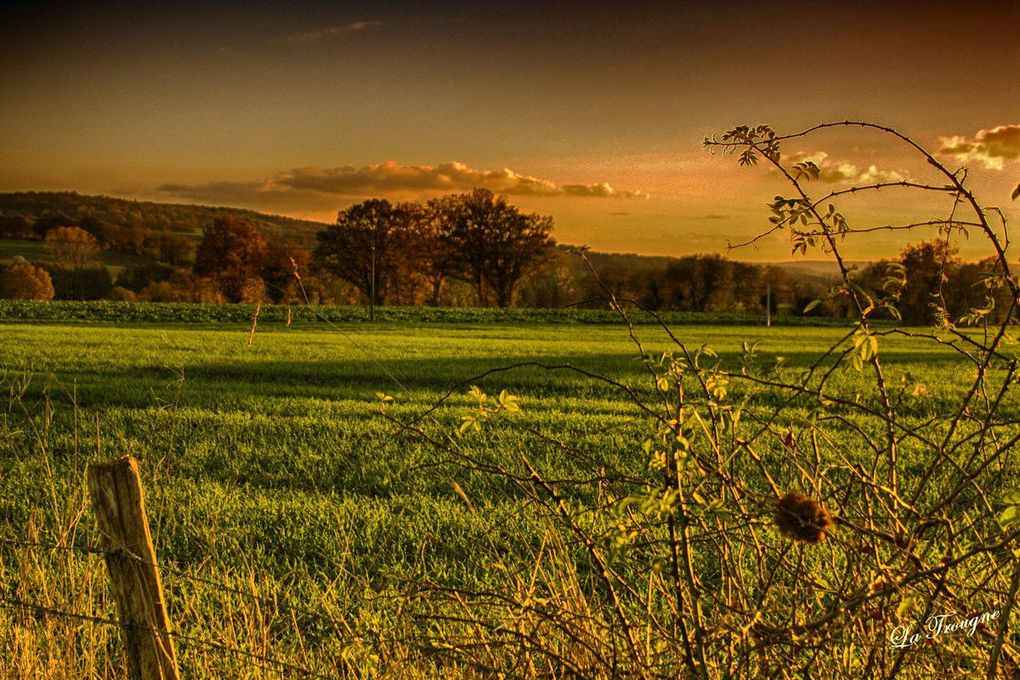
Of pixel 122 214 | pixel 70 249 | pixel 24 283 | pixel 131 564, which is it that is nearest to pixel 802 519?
pixel 131 564

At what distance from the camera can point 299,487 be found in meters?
6.02

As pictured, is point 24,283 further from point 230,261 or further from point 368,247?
point 368,247

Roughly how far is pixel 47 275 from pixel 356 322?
39776 mm

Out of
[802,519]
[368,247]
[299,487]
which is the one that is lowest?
[299,487]

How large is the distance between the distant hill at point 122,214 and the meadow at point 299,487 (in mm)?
78014

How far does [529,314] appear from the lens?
37.8m

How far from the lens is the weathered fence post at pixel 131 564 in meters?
2.15

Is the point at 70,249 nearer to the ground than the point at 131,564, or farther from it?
farther from it

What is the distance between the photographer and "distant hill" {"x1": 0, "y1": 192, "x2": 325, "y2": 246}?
9100 cm

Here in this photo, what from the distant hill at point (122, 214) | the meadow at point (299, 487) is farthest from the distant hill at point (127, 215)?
the meadow at point (299, 487)

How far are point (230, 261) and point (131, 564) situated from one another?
6747 cm

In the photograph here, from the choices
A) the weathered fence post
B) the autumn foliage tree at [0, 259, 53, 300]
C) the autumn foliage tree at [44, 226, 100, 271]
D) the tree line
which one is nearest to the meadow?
the weathered fence post

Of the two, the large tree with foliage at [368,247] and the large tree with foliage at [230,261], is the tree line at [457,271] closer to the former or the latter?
the large tree with foliage at [368,247]

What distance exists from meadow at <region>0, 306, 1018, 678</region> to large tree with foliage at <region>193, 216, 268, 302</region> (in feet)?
173
